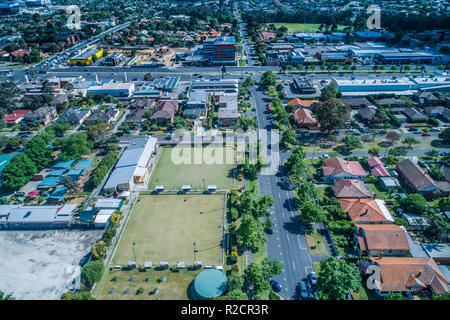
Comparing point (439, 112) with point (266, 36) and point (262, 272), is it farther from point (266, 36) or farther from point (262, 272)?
point (266, 36)

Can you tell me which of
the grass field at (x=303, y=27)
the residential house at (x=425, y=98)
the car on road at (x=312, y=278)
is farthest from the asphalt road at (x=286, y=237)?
the grass field at (x=303, y=27)

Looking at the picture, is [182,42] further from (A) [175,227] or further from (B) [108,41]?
(A) [175,227]

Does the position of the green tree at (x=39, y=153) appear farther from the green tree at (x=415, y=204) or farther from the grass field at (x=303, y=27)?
the grass field at (x=303, y=27)

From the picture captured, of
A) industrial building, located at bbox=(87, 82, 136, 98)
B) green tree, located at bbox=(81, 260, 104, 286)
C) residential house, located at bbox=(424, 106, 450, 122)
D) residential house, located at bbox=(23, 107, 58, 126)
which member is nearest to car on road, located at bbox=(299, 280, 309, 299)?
green tree, located at bbox=(81, 260, 104, 286)

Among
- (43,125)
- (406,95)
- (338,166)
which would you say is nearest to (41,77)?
(43,125)

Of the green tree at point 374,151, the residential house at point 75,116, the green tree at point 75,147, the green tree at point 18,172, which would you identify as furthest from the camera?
the residential house at point 75,116

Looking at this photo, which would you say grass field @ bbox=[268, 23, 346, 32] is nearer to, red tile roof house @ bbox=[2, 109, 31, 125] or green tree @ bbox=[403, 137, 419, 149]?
green tree @ bbox=[403, 137, 419, 149]
